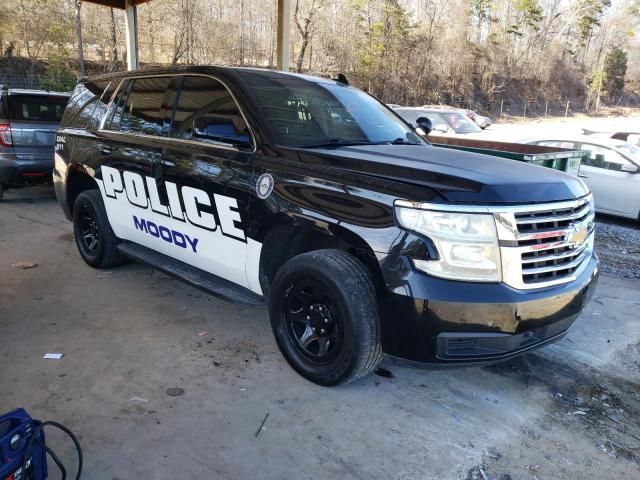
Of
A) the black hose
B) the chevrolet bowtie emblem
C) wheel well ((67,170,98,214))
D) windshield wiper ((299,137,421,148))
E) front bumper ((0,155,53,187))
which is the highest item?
windshield wiper ((299,137,421,148))

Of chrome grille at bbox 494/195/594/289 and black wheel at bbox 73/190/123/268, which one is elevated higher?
chrome grille at bbox 494/195/594/289

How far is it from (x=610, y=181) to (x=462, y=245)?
786cm

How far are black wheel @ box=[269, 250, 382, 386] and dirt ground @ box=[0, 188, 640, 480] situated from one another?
0.61 feet

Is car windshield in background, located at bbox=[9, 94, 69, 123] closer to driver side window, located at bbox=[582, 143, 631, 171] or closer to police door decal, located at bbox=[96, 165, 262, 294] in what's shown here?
police door decal, located at bbox=[96, 165, 262, 294]

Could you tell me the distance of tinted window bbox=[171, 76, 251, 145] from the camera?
3.53 metres

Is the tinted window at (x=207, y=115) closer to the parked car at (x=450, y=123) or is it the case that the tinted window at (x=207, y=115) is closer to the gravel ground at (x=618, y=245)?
the gravel ground at (x=618, y=245)

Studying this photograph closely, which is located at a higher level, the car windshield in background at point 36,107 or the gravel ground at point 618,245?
the car windshield in background at point 36,107

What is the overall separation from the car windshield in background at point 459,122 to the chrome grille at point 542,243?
33.2 feet

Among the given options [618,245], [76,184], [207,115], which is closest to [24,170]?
[76,184]

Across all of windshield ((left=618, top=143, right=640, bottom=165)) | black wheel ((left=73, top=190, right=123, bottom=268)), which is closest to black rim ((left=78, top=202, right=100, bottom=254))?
black wheel ((left=73, top=190, right=123, bottom=268))

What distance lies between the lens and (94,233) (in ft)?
16.7

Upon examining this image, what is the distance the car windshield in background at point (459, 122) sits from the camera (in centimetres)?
1272

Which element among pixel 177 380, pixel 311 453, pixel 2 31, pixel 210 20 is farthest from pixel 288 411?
pixel 210 20

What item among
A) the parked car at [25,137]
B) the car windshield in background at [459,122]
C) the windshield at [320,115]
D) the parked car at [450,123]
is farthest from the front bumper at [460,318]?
the car windshield in background at [459,122]
